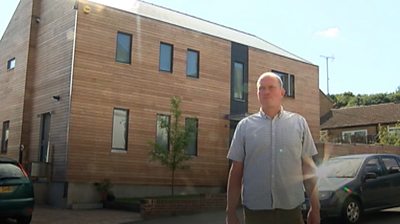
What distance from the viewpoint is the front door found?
18359mm

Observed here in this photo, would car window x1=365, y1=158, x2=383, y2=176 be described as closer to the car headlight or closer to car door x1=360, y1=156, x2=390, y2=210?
car door x1=360, y1=156, x2=390, y2=210

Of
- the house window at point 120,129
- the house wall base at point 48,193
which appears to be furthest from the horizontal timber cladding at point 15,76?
the house window at point 120,129

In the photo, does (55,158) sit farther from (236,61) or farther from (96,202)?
(236,61)

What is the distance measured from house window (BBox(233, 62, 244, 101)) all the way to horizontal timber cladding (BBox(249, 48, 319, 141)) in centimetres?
49

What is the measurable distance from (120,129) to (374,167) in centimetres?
978

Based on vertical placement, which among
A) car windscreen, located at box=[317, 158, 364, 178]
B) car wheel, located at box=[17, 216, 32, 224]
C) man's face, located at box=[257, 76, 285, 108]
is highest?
man's face, located at box=[257, 76, 285, 108]

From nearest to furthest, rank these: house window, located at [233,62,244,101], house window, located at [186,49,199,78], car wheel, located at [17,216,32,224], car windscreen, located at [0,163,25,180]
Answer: car windscreen, located at [0,163,25,180] < car wheel, located at [17,216,32,224] < house window, located at [186,49,199,78] < house window, located at [233,62,244,101]

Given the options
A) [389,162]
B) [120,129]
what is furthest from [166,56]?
[389,162]

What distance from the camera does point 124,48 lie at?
731 inches

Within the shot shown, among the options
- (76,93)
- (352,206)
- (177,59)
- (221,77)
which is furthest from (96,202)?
(352,206)

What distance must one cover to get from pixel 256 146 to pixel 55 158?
14.5 meters

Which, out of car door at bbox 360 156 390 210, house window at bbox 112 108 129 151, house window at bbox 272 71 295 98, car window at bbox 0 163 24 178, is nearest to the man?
car door at bbox 360 156 390 210

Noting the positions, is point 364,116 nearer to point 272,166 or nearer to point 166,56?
point 166,56

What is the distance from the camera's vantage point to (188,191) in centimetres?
1956
